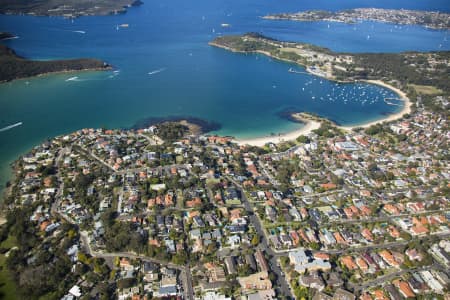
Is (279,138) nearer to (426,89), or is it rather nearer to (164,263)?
(164,263)

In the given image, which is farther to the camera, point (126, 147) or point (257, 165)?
point (126, 147)

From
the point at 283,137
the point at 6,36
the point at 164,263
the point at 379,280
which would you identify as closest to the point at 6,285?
the point at 164,263

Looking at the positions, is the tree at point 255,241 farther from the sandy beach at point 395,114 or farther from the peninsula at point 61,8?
the peninsula at point 61,8

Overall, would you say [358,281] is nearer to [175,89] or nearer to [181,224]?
[181,224]

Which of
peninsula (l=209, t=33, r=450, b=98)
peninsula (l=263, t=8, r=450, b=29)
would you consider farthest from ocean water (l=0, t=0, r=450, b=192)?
peninsula (l=263, t=8, r=450, b=29)

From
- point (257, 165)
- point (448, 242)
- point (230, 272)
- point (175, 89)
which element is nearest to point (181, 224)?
A: point (230, 272)

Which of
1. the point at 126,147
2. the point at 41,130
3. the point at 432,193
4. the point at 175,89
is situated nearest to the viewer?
the point at 432,193
